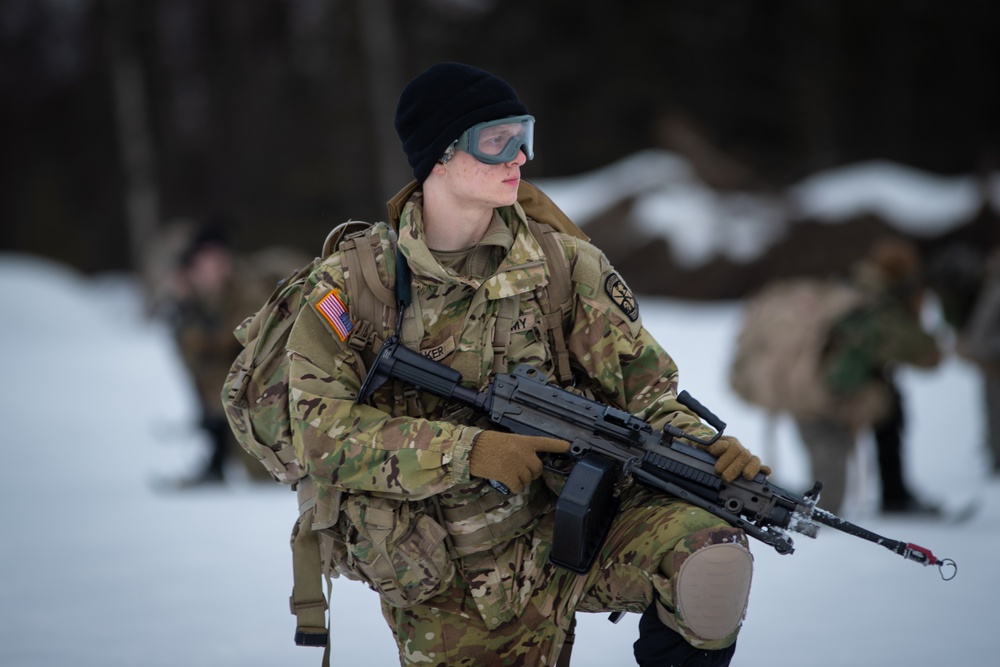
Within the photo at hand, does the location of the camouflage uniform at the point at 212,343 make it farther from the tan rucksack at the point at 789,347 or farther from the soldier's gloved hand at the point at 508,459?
the soldier's gloved hand at the point at 508,459

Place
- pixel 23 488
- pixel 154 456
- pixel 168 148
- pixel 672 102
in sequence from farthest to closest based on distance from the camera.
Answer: pixel 168 148 < pixel 672 102 < pixel 154 456 < pixel 23 488

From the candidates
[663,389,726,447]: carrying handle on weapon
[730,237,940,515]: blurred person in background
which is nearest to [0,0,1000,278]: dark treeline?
[730,237,940,515]: blurred person in background

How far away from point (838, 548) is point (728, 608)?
3024 mm

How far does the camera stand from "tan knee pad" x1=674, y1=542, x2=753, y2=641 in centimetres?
236

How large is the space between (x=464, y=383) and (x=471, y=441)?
260mm

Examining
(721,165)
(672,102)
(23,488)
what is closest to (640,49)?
(672,102)

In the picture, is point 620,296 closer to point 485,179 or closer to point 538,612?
point 485,179

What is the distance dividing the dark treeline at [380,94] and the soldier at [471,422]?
442 inches

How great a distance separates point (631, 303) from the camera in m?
2.83

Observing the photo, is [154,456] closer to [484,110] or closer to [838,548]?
[838,548]

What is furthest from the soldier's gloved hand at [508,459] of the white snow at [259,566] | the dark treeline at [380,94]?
the dark treeline at [380,94]

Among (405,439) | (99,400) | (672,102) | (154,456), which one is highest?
(672,102)

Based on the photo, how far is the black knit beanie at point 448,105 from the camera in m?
2.69

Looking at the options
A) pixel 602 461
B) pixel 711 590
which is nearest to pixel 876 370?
pixel 602 461
